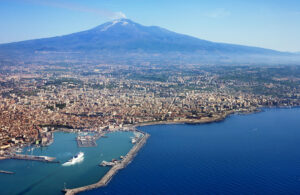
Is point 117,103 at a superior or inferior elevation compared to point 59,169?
superior

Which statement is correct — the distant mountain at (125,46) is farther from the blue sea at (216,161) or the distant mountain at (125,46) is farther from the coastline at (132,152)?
the blue sea at (216,161)

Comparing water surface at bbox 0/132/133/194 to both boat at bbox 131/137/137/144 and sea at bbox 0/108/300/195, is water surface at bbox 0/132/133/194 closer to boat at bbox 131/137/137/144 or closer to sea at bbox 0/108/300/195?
sea at bbox 0/108/300/195

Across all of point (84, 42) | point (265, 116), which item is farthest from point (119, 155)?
point (84, 42)

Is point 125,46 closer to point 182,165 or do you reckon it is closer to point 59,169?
point 182,165

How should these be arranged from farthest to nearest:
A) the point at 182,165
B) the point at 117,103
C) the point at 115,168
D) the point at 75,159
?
1. the point at 117,103
2. the point at 75,159
3. the point at 182,165
4. the point at 115,168

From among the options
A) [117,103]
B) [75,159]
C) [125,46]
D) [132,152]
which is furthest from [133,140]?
[125,46]

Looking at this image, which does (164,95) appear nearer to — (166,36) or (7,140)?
(7,140)

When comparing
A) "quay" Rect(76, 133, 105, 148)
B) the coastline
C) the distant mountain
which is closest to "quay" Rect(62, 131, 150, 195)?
the coastline
